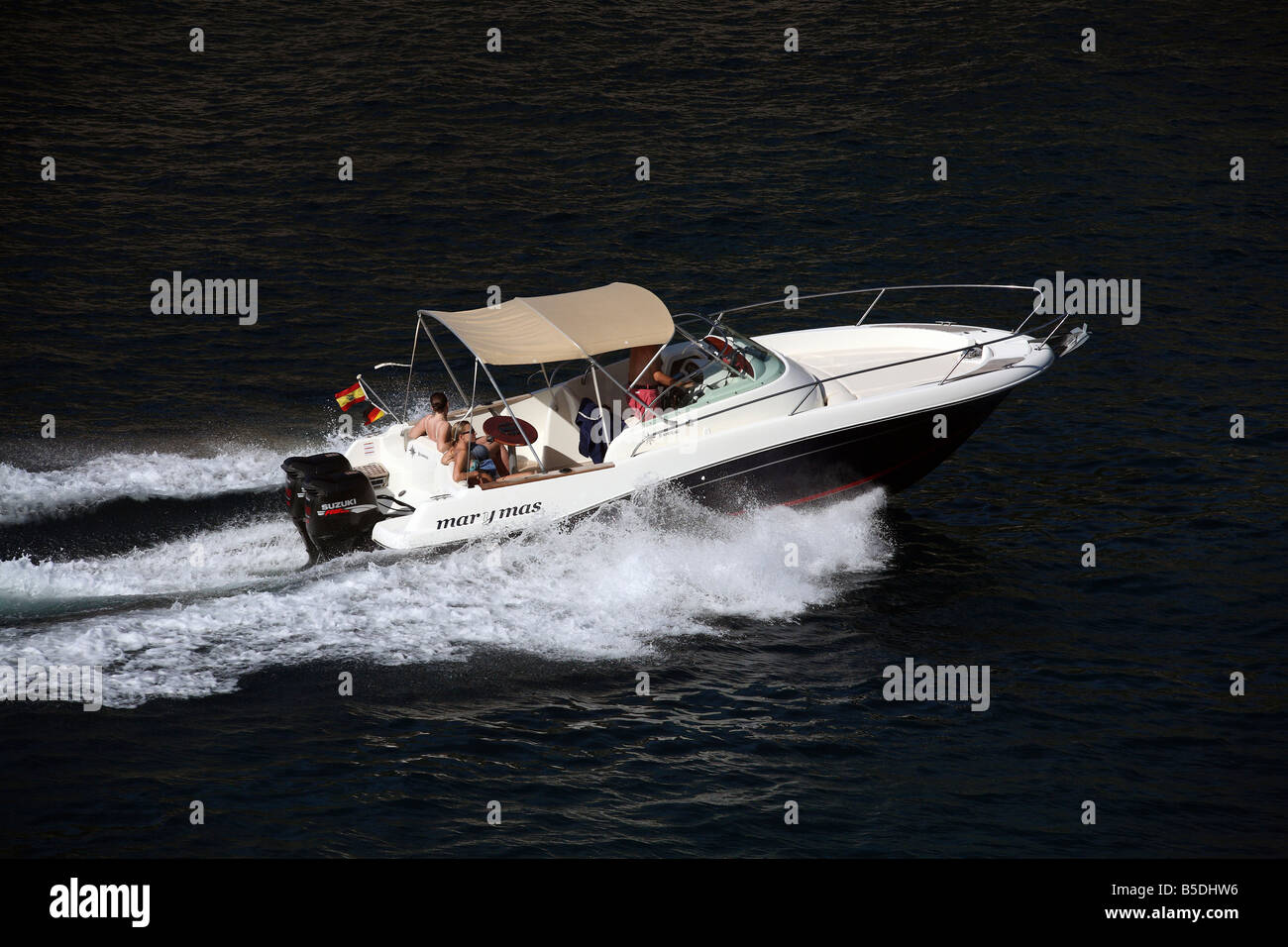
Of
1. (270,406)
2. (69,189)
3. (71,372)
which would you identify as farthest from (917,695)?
(69,189)

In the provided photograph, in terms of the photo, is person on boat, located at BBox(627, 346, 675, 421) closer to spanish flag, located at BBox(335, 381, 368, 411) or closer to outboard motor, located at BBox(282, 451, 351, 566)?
spanish flag, located at BBox(335, 381, 368, 411)

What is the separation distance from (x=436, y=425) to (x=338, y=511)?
1474mm

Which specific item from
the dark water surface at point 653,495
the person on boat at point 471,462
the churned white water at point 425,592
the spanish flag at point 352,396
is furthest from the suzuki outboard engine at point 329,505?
the spanish flag at point 352,396

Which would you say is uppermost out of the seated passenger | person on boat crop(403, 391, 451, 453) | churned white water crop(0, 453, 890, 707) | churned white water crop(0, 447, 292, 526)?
the seated passenger

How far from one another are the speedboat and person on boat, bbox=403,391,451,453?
6.0 inches

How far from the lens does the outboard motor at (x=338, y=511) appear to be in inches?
529

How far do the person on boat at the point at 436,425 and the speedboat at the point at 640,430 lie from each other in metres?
0.15

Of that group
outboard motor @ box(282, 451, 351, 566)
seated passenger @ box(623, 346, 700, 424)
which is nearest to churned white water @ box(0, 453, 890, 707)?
outboard motor @ box(282, 451, 351, 566)

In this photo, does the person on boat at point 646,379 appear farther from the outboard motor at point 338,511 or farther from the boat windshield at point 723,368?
the outboard motor at point 338,511

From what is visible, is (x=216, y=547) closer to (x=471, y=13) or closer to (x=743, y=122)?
(x=743, y=122)

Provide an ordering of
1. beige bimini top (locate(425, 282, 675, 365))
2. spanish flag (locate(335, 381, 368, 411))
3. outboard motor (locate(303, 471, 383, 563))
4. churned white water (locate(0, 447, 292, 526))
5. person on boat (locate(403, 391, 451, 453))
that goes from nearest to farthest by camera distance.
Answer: outboard motor (locate(303, 471, 383, 563))
beige bimini top (locate(425, 282, 675, 365))
person on boat (locate(403, 391, 451, 453))
churned white water (locate(0, 447, 292, 526))
spanish flag (locate(335, 381, 368, 411))

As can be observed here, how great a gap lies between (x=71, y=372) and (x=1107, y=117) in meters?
20.0

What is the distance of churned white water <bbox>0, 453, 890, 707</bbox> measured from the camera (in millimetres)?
12156
